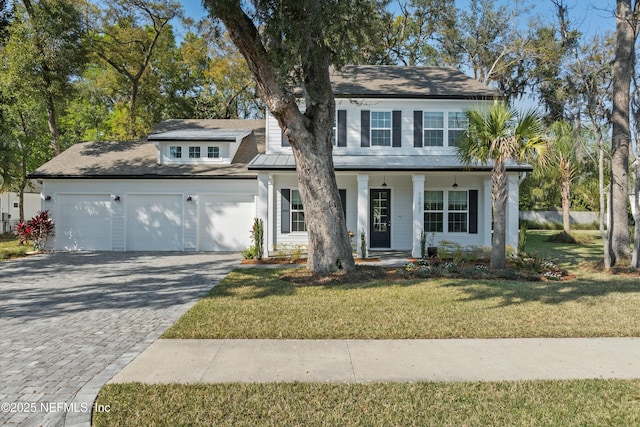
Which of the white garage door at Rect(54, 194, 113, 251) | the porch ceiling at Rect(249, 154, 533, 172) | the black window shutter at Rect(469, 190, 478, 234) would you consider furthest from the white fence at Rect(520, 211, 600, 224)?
the white garage door at Rect(54, 194, 113, 251)

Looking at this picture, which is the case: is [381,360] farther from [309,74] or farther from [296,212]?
[296,212]

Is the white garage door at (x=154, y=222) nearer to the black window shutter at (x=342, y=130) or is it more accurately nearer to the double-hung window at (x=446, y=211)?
the black window shutter at (x=342, y=130)

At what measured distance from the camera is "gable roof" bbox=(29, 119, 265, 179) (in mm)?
16391

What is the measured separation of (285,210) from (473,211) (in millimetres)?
6848

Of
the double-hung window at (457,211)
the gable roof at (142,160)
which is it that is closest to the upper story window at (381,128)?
the double-hung window at (457,211)

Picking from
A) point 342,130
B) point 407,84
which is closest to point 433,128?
point 407,84

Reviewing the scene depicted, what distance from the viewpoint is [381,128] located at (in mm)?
15438

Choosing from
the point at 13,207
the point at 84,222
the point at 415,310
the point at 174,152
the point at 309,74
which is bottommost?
the point at 415,310

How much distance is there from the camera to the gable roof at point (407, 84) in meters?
15.1

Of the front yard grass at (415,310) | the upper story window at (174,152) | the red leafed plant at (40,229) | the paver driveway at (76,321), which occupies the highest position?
the upper story window at (174,152)

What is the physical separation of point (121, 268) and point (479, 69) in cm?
2580

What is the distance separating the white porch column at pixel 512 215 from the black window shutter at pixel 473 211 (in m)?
1.47

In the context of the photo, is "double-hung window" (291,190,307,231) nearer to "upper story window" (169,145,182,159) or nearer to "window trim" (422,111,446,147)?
"window trim" (422,111,446,147)

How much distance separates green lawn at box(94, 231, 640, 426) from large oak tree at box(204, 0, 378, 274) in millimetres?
1869
